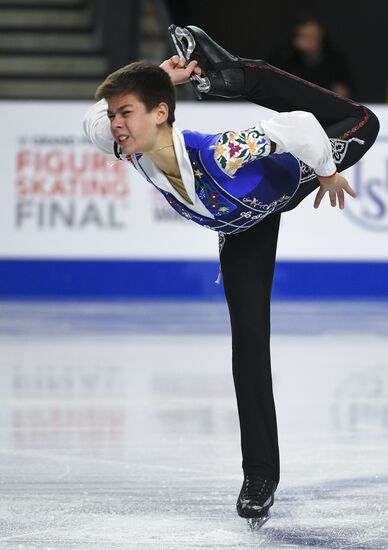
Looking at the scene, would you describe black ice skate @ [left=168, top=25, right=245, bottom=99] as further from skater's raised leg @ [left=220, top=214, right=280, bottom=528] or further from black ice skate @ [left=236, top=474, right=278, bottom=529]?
black ice skate @ [left=236, top=474, right=278, bottom=529]

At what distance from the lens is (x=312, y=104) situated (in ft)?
10.4

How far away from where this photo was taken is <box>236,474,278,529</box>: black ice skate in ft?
9.89

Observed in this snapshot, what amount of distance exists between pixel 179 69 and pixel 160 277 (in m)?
5.56

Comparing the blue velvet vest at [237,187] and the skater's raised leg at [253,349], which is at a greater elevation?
the blue velvet vest at [237,187]

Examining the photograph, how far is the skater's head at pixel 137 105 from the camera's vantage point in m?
2.93

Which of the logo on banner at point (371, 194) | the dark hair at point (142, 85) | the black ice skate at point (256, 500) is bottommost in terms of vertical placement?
the logo on banner at point (371, 194)

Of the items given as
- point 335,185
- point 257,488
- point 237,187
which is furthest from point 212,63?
point 257,488

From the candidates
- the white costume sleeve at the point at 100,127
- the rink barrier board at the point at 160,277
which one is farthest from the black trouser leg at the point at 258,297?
the rink barrier board at the point at 160,277

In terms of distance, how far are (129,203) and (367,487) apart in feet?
17.8

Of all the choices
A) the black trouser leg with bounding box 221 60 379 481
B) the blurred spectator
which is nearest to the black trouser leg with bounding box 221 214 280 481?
the black trouser leg with bounding box 221 60 379 481

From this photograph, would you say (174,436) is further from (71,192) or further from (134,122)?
(71,192)

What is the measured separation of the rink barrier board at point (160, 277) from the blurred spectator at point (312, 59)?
1422 mm

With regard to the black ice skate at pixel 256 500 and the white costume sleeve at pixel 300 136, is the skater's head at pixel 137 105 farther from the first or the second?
the black ice skate at pixel 256 500

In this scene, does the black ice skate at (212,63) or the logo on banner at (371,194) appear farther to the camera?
the logo on banner at (371,194)
